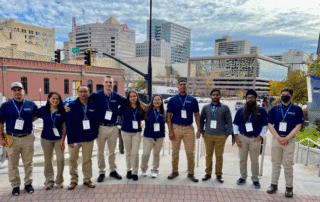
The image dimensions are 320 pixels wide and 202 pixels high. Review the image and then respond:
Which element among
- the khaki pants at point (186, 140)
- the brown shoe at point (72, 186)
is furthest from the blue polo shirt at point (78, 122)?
the khaki pants at point (186, 140)

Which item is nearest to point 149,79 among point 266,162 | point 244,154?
point 266,162

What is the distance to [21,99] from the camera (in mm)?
3836

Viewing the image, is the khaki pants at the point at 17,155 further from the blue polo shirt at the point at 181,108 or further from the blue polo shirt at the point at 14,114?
the blue polo shirt at the point at 181,108

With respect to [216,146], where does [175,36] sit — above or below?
above

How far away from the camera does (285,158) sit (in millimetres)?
3869

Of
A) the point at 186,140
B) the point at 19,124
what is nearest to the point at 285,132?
the point at 186,140

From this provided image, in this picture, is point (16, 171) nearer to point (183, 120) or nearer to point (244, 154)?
point (183, 120)

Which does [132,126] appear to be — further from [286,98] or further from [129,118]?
[286,98]

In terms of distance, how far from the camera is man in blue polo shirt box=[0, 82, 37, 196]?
3723 millimetres

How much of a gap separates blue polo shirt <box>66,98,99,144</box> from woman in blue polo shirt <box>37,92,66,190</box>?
0.60ft

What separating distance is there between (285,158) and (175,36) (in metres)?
190

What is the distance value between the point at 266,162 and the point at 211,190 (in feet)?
9.22

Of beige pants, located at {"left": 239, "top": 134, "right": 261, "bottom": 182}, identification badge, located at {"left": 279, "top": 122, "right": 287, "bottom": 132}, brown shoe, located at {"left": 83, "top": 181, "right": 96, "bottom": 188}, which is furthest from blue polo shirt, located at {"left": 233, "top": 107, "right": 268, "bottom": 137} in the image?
brown shoe, located at {"left": 83, "top": 181, "right": 96, "bottom": 188}

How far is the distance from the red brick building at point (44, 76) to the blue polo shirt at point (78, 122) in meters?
32.4
